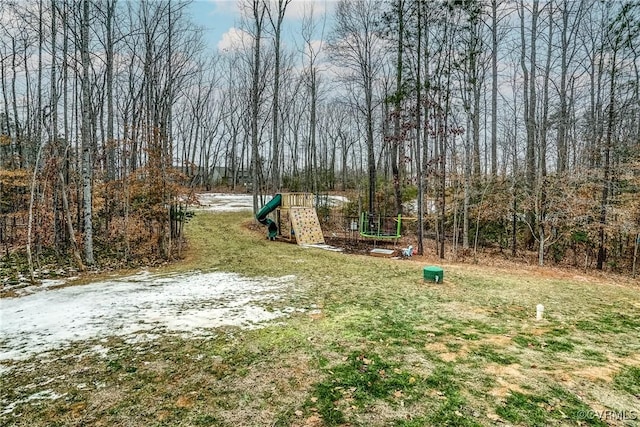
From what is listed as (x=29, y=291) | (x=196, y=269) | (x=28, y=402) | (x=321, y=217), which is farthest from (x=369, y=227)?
(x=28, y=402)

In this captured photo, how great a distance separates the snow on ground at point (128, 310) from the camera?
13.6ft

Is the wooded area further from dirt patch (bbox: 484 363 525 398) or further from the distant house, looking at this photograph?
the distant house

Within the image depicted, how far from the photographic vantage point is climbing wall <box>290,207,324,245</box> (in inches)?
485

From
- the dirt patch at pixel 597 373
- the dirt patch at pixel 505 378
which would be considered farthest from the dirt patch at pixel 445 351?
the dirt patch at pixel 597 373

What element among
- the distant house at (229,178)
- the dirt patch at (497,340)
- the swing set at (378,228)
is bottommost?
the dirt patch at (497,340)

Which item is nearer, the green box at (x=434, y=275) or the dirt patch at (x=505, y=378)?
the dirt patch at (x=505, y=378)

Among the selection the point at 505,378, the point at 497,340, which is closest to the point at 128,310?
the point at 505,378

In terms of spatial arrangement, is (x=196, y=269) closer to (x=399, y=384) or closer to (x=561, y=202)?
(x=399, y=384)

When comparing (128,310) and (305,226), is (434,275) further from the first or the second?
(305,226)

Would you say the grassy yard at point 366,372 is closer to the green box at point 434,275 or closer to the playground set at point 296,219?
the green box at point 434,275

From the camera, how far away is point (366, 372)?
131 inches

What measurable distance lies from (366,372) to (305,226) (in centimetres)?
951

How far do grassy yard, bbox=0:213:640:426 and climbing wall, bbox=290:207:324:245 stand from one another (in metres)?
6.48

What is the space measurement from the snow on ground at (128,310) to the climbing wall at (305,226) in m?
5.33
